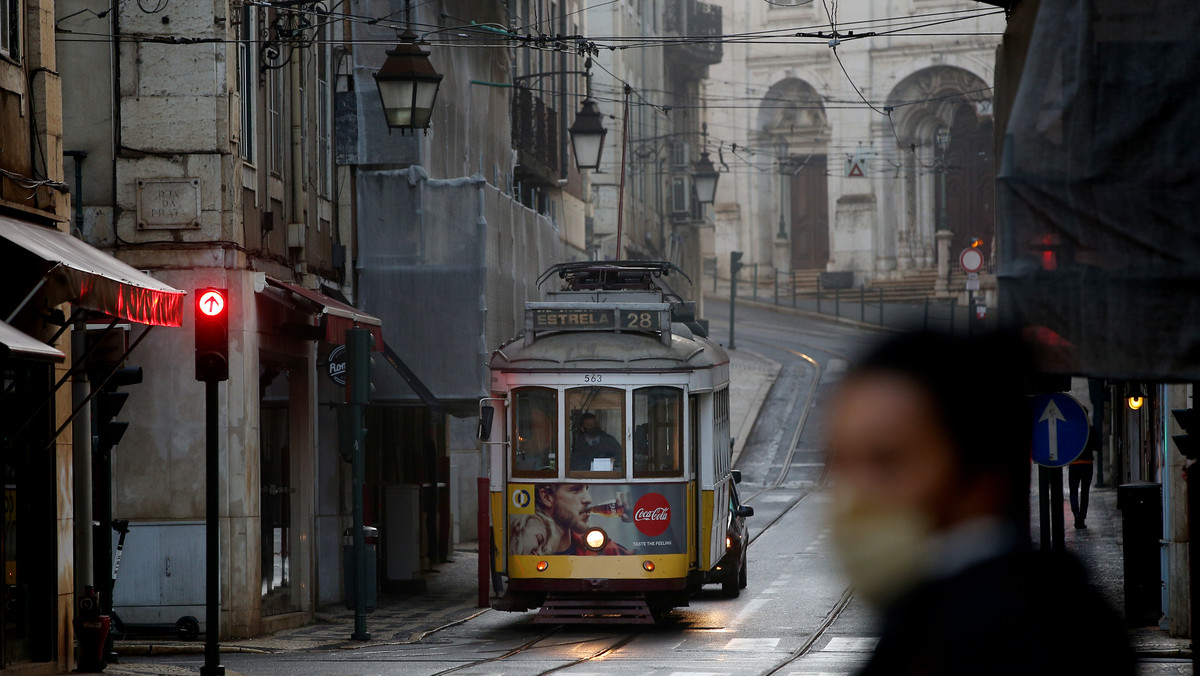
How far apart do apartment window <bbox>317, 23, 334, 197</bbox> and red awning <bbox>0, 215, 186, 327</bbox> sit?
283 inches

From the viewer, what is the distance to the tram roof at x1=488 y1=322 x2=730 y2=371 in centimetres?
1639

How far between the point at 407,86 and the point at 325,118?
2.77 m

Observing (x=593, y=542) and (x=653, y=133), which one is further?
(x=653, y=133)

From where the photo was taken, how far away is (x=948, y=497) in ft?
10.4

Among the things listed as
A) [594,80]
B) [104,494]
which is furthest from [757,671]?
[594,80]

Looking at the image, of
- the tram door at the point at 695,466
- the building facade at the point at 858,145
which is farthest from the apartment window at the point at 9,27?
the building facade at the point at 858,145

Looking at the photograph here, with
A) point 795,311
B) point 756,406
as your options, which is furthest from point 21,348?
point 795,311

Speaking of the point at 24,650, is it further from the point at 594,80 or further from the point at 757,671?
the point at 594,80

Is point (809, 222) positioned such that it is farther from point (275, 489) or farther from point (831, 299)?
point (275, 489)

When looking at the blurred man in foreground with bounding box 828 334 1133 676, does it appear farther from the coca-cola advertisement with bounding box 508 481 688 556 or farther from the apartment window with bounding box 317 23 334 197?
the apartment window with bounding box 317 23 334 197

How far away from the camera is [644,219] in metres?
49.4

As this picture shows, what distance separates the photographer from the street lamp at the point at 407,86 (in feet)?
59.6

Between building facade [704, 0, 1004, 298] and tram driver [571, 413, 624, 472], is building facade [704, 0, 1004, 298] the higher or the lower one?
the higher one

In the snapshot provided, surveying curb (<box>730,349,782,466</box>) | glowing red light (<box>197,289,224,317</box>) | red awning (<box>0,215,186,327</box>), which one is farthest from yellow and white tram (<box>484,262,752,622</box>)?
curb (<box>730,349,782,466</box>)
